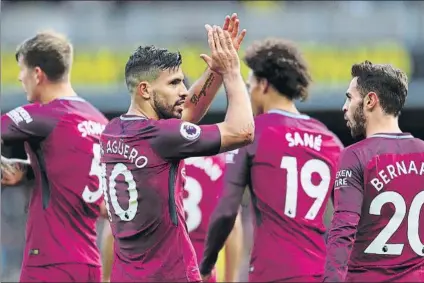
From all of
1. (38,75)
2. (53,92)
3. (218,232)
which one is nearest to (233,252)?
(218,232)

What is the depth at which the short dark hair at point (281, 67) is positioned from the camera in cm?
771

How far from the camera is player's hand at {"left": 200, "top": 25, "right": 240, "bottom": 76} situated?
582 cm

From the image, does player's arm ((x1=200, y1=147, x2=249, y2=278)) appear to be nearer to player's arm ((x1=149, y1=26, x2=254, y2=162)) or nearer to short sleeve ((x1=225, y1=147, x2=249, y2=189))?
short sleeve ((x1=225, y1=147, x2=249, y2=189))

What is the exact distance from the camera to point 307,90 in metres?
7.88

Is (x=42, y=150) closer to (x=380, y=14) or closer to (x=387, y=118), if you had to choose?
(x=387, y=118)

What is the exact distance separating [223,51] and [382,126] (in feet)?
3.24

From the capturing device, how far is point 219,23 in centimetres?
1761

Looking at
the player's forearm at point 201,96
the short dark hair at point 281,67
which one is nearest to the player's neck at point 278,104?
the short dark hair at point 281,67

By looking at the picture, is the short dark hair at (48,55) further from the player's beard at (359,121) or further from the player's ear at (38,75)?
the player's beard at (359,121)

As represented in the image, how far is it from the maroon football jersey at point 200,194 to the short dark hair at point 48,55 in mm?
1336

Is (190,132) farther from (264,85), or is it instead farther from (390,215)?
(264,85)

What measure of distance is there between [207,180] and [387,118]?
249 cm

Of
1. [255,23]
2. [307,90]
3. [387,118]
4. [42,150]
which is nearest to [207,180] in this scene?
[307,90]

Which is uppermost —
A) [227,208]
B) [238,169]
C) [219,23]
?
[219,23]
